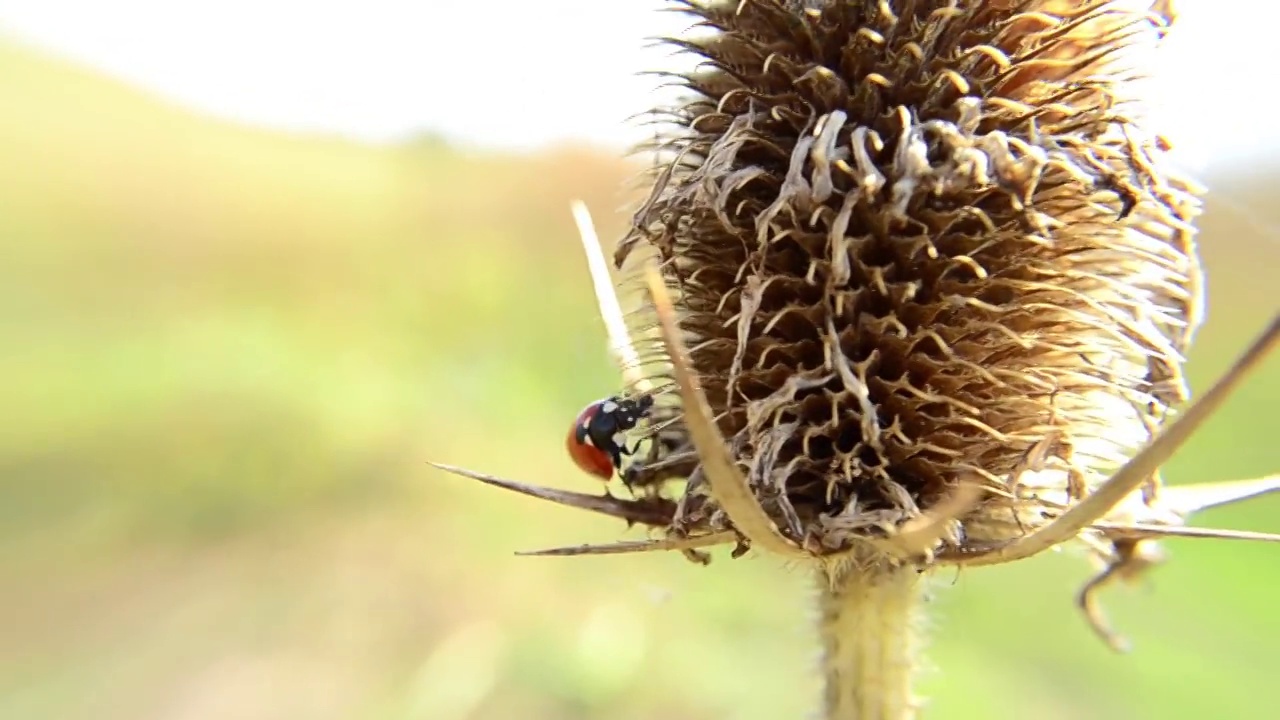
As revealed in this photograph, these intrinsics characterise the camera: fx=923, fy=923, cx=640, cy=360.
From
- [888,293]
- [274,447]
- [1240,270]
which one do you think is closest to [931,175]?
[888,293]

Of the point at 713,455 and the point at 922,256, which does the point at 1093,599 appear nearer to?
the point at 922,256

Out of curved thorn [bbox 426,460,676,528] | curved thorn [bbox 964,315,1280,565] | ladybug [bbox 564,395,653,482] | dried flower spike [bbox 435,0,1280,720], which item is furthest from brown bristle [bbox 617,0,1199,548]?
ladybug [bbox 564,395,653,482]

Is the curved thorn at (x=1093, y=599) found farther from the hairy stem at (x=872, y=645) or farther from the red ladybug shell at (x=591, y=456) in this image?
the red ladybug shell at (x=591, y=456)

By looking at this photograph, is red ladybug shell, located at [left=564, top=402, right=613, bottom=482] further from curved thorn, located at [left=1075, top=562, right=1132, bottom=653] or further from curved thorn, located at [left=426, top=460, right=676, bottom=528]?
curved thorn, located at [left=1075, top=562, right=1132, bottom=653]

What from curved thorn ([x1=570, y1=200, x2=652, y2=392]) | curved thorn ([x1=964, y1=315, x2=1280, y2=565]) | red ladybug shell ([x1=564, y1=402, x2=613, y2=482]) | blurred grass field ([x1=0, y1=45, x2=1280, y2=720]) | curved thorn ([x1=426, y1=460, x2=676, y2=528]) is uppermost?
curved thorn ([x1=964, y1=315, x2=1280, y2=565])

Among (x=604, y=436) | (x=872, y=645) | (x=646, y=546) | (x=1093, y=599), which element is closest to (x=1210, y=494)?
(x=1093, y=599)

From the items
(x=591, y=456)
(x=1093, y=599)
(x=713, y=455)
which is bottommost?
(x=1093, y=599)
